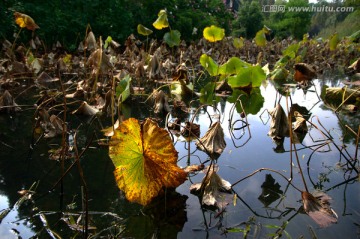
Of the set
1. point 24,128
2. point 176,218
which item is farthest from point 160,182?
point 24,128

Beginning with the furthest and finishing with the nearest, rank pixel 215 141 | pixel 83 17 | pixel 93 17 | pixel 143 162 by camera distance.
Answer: pixel 93 17
pixel 83 17
pixel 215 141
pixel 143 162

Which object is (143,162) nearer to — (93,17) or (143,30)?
(143,30)

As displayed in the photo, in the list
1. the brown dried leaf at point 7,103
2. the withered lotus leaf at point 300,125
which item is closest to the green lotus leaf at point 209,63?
the withered lotus leaf at point 300,125

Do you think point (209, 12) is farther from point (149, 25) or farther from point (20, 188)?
point (20, 188)

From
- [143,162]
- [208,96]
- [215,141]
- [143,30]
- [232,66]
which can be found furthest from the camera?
[143,30]

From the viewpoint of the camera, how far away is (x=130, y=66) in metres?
2.23

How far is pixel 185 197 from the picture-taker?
64cm

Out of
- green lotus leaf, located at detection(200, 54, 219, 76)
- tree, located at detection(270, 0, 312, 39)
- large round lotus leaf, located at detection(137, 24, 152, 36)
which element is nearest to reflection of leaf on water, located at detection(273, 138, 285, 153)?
green lotus leaf, located at detection(200, 54, 219, 76)

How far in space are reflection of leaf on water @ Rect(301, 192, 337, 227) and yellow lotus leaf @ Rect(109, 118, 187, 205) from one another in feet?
0.80

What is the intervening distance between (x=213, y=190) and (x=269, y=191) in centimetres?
15

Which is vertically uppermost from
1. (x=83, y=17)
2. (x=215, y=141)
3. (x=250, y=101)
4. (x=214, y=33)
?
(x=83, y=17)

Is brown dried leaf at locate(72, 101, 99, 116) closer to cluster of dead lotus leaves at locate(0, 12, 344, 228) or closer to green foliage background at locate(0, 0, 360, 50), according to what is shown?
cluster of dead lotus leaves at locate(0, 12, 344, 228)

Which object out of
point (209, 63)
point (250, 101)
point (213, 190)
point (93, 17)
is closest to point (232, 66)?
point (209, 63)

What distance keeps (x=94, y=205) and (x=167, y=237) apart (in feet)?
0.58
